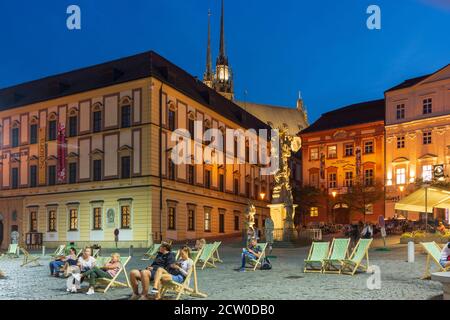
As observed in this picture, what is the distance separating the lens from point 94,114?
43312 mm

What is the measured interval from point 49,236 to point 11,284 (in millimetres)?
30376

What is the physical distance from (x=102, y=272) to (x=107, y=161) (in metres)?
30.2

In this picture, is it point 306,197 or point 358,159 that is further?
point 306,197

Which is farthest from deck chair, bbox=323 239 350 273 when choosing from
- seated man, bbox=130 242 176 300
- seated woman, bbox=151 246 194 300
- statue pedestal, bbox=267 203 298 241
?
statue pedestal, bbox=267 203 298 241

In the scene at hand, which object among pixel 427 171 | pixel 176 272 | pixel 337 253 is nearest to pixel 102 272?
pixel 176 272

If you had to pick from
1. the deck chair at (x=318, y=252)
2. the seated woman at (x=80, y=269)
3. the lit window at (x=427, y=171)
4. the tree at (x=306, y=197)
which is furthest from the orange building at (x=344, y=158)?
the seated woman at (x=80, y=269)

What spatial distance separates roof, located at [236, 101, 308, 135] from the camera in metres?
93.2

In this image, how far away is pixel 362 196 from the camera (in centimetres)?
5322

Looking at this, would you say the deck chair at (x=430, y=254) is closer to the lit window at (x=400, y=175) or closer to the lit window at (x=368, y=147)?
the lit window at (x=400, y=175)

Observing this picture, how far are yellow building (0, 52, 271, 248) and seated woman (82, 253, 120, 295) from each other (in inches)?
1030

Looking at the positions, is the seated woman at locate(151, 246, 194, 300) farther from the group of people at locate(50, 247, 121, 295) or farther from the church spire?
the church spire

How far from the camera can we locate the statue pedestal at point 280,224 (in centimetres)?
3216

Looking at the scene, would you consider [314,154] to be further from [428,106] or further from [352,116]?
[428,106]
